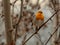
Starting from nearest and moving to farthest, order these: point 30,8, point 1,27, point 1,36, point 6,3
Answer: point 6,3
point 1,36
point 1,27
point 30,8

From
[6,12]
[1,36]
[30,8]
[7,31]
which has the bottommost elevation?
[1,36]

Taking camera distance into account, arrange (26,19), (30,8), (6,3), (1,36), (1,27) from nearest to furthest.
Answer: (6,3), (1,36), (1,27), (26,19), (30,8)

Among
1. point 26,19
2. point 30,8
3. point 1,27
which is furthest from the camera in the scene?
point 30,8

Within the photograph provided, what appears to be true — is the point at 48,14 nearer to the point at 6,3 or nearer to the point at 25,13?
the point at 25,13

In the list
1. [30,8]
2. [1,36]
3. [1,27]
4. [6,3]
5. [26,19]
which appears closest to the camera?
[6,3]

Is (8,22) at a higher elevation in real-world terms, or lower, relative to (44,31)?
higher

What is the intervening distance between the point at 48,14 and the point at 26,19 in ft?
2.18

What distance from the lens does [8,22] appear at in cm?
92

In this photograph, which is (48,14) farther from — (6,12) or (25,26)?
(6,12)

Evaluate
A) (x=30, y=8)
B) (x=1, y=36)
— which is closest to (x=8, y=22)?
(x=1, y=36)

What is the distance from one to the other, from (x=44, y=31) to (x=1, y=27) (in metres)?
1.09

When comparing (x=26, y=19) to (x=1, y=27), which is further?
(x=26, y=19)

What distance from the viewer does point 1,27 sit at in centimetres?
463

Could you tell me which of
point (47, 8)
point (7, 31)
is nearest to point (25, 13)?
point (47, 8)
